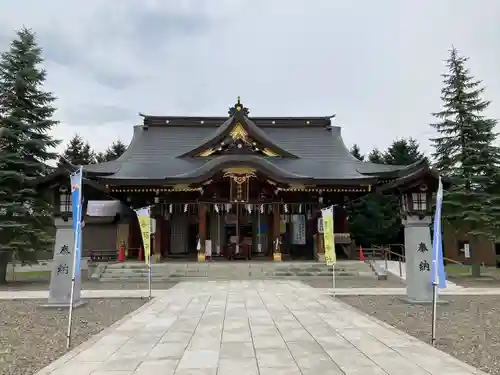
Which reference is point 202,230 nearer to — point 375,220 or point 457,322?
point 457,322

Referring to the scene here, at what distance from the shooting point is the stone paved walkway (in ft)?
16.3

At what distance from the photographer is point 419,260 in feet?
33.2

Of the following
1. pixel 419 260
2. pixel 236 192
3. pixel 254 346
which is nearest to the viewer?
pixel 254 346

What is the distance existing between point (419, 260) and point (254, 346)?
5.82 m

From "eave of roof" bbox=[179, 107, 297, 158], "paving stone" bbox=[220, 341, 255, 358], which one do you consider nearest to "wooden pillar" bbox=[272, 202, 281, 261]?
"eave of roof" bbox=[179, 107, 297, 158]

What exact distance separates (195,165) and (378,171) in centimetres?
922

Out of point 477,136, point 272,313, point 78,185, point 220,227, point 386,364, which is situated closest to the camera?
point 386,364

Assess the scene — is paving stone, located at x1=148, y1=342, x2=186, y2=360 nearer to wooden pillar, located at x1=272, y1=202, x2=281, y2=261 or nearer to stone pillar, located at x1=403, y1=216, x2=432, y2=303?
stone pillar, located at x1=403, y1=216, x2=432, y2=303

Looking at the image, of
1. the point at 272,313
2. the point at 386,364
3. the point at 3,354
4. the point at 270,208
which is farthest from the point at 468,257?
the point at 3,354

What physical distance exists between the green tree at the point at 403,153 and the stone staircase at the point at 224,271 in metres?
18.8

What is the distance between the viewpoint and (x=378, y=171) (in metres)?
20.4

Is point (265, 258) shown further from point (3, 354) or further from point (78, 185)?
point (3, 354)

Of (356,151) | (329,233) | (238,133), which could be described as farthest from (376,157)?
(329,233)

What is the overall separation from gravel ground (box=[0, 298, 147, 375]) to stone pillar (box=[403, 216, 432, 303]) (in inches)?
271
